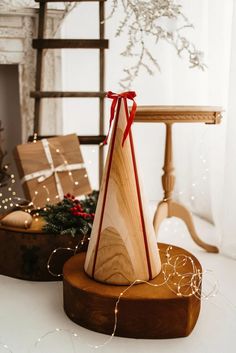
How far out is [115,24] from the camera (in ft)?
8.41

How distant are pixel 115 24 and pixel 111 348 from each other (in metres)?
1.94

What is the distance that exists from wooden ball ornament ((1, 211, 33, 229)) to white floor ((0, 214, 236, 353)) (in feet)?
0.72

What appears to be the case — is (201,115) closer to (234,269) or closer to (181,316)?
(234,269)

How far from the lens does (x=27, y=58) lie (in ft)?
7.71

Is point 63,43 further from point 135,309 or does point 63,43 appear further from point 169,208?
point 135,309

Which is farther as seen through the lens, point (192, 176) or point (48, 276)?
point (192, 176)

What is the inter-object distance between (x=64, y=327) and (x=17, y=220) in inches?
18.5

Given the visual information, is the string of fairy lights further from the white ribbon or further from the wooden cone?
the white ribbon

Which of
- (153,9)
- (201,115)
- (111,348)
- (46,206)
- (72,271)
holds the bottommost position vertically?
(111,348)

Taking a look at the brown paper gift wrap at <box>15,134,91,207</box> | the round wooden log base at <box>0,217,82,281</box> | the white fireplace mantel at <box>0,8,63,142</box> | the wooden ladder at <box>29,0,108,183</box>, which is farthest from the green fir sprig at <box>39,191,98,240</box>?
the white fireplace mantel at <box>0,8,63,142</box>

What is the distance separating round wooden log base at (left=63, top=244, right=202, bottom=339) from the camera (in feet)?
4.01

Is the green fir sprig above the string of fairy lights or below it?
above

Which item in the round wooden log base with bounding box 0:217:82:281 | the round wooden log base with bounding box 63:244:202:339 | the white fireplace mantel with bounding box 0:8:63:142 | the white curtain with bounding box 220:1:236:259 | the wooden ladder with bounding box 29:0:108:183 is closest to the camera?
the round wooden log base with bounding box 63:244:202:339

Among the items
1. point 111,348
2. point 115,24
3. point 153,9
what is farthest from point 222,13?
point 111,348
